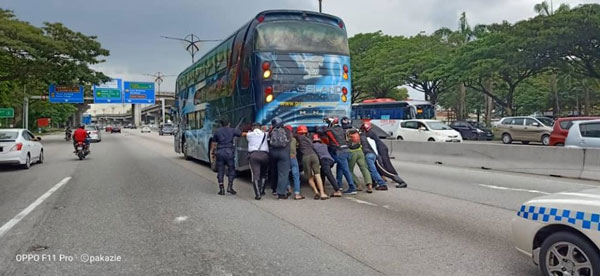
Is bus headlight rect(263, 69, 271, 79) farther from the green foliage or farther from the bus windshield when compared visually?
the green foliage

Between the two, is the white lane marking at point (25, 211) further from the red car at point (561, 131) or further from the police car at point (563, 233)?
the red car at point (561, 131)

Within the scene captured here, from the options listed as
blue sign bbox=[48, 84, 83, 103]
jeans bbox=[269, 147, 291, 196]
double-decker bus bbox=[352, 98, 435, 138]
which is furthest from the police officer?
blue sign bbox=[48, 84, 83, 103]

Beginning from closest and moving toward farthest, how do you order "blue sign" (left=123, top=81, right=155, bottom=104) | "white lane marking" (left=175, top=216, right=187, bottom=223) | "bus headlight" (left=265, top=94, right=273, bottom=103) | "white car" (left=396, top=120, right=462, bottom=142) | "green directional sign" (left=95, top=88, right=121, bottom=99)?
"white lane marking" (left=175, top=216, right=187, bottom=223)
"bus headlight" (left=265, top=94, right=273, bottom=103)
"white car" (left=396, top=120, right=462, bottom=142)
"green directional sign" (left=95, top=88, right=121, bottom=99)
"blue sign" (left=123, top=81, right=155, bottom=104)

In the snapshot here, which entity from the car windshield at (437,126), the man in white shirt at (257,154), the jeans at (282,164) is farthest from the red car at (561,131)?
the man in white shirt at (257,154)

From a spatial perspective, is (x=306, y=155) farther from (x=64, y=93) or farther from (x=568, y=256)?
(x=64, y=93)

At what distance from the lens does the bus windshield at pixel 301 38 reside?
10594 millimetres

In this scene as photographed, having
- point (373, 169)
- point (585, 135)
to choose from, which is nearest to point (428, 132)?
point (585, 135)

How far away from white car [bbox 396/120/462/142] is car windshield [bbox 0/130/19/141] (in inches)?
717

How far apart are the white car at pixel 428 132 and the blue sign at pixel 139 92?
40.9 metres

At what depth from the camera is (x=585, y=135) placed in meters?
13.7

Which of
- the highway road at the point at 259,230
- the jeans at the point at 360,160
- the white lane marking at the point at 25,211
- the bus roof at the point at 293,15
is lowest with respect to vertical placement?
the white lane marking at the point at 25,211

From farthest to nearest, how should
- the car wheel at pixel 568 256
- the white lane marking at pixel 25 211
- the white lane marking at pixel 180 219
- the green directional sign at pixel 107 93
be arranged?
the green directional sign at pixel 107 93 < the white lane marking at pixel 180 219 < the white lane marking at pixel 25 211 < the car wheel at pixel 568 256

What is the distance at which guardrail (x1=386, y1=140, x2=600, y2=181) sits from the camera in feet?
39.2

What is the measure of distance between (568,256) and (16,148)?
17.2 m
